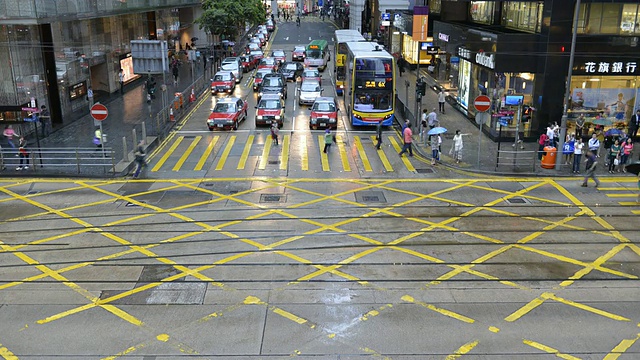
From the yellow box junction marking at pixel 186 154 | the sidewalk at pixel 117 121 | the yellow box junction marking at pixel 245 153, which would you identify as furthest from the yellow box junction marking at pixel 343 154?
the sidewalk at pixel 117 121

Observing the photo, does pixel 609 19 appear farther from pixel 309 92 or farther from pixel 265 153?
pixel 309 92

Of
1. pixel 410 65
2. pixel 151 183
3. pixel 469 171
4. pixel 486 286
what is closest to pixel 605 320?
pixel 486 286

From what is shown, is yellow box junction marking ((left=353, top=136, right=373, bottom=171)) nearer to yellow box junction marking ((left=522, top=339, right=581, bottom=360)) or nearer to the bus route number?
the bus route number

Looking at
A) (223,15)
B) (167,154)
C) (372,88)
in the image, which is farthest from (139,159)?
(223,15)

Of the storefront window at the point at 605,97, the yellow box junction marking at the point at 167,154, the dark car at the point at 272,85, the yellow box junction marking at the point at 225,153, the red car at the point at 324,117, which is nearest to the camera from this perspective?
the yellow box junction marking at the point at 167,154

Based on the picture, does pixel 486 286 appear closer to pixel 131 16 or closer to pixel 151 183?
pixel 151 183

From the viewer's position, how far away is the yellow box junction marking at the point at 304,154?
75.0 feet

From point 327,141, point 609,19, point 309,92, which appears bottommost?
point 327,141

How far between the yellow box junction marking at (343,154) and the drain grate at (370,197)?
3.24 metres

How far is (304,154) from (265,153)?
1.71 m

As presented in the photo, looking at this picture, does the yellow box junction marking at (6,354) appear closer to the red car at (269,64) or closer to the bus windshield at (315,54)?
the red car at (269,64)

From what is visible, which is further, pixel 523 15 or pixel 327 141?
pixel 523 15

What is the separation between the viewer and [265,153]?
2481 cm

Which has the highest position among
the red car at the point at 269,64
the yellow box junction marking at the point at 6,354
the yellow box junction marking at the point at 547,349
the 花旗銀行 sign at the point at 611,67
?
the 花旗銀行 sign at the point at 611,67
